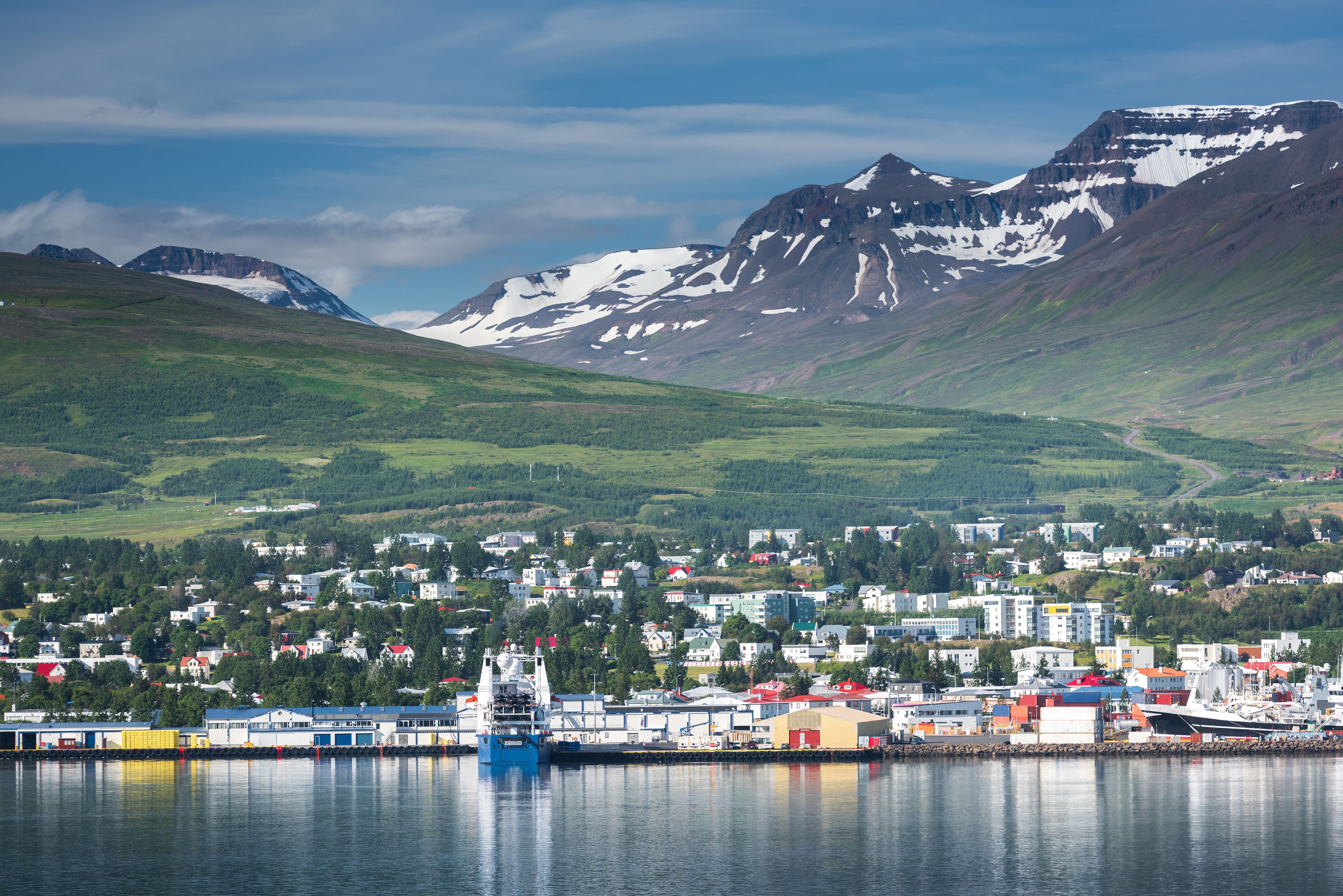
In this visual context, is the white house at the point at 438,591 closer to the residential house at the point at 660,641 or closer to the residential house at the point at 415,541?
the residential house at the point at 415,541

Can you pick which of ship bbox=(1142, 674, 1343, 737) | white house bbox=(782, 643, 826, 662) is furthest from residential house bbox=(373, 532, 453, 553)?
ship bbox=(1142, 674, 1343, 737)

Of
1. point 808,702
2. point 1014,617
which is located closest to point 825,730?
point 808,702

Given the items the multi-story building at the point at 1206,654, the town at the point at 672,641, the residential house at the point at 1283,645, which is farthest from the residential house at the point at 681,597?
the residential house at the point at 1283,645

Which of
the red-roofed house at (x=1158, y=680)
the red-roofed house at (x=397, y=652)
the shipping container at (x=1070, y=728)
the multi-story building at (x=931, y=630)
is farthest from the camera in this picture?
the multi-story building at (x=931, y=630)

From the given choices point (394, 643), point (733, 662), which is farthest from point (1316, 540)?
point (394, 643)

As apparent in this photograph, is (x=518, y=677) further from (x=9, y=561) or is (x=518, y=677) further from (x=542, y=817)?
(x=9, y=561)

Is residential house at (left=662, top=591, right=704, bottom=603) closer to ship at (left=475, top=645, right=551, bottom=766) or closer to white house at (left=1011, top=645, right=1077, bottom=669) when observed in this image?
white house at (left=1011, top=645, right=1077, bottom=669)
